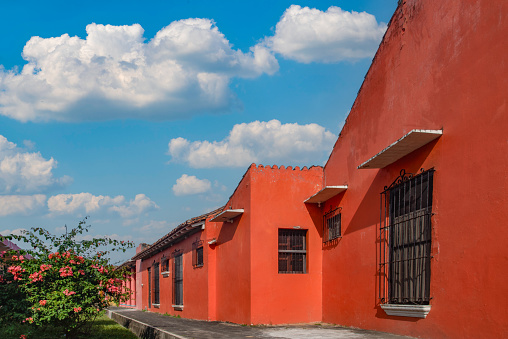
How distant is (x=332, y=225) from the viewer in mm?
11594

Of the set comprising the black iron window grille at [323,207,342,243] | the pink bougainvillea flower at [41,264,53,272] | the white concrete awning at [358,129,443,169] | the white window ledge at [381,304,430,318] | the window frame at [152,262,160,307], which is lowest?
the window frame at [152,262,160,307]

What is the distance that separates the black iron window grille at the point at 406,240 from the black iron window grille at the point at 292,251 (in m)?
3.40

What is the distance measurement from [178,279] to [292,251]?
777 cm

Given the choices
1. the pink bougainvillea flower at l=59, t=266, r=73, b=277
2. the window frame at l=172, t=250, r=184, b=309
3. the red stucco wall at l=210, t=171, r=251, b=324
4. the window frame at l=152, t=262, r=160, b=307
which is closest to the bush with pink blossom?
the pink bougainvillea flower at l=59, t=266, r=73, b=277

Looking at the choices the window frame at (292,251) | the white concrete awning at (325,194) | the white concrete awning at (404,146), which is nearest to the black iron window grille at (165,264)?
the window frame at (292,251)

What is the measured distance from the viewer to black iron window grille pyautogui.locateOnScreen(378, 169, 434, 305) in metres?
7.49

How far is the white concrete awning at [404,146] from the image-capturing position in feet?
23.6

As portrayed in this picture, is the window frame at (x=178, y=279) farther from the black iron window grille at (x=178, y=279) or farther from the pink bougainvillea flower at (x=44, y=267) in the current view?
the pink bougainvillea flower at (x=44, y=267)

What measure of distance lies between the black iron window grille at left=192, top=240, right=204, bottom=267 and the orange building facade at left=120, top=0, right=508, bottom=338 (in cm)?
65

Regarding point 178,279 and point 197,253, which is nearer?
point 197,253

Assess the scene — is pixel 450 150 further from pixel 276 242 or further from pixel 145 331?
pixel 145 331

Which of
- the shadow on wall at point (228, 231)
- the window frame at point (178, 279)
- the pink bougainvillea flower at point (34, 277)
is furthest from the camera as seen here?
the window frame at point (178, 279)

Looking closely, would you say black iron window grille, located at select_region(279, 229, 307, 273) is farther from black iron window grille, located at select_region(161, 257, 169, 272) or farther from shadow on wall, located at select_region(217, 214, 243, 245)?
black iron window grille, located at select_region(161, 257, 169, 272)

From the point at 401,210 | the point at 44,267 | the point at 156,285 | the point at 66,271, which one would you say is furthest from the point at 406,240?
the point at 156,285
